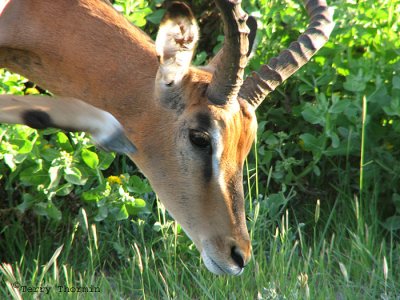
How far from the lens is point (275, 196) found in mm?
5371

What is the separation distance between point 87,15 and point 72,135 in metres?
0.86

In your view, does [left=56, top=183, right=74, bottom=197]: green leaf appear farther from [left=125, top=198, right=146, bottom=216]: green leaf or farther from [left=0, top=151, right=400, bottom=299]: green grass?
[left=125, top=198, right=146, bottom=216]: green leaf

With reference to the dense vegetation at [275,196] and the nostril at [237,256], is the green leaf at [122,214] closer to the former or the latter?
the dense vegetation at [275,196]

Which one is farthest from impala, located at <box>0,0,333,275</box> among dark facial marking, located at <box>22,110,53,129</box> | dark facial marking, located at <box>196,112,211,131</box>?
dark facial marking, located at <box>22,110,53,129</box>

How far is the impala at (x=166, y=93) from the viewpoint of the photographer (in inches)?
163

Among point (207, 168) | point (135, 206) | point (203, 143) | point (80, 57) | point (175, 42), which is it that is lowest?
point (135, 206)

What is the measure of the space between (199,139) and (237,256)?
60cm

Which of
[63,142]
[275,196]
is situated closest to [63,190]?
[63,142]

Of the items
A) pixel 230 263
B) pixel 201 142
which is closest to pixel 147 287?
pixel 230 263

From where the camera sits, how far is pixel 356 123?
5527 mm

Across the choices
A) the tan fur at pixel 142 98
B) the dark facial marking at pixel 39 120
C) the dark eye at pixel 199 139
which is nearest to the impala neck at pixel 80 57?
the tan fur at pixel 142 98

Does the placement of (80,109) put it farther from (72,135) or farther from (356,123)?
(356,123)

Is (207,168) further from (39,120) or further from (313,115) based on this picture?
(313,115)

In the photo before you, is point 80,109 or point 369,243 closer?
point 80,109
